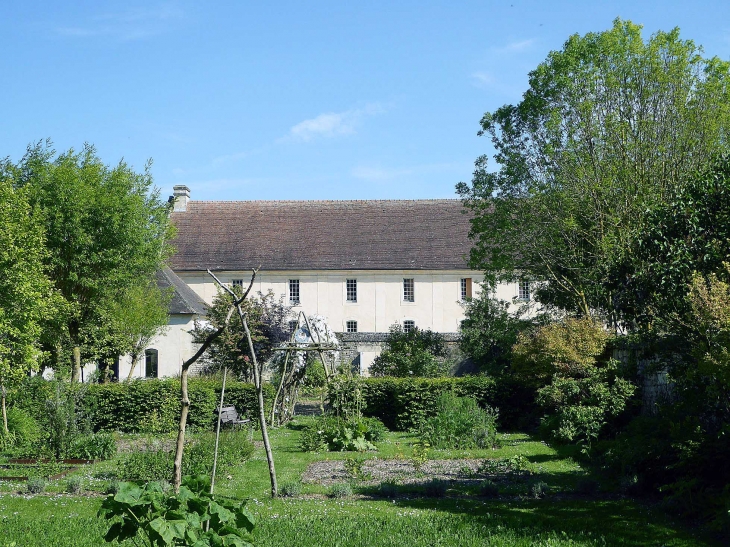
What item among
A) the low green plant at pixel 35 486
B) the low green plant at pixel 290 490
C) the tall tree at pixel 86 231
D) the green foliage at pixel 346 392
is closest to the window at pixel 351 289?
the tall tree at pixel 86 231

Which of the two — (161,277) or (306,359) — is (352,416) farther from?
(161,277)

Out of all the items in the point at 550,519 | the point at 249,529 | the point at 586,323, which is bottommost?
the point at 550,519

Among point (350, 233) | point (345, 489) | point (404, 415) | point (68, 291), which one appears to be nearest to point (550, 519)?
point (345, 489)

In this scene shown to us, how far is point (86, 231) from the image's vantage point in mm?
24047

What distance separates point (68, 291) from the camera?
969 inches

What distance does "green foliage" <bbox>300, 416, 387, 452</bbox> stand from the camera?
688 inches

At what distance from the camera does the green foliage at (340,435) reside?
57.3ft

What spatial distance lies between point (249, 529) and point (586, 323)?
45.7 feet

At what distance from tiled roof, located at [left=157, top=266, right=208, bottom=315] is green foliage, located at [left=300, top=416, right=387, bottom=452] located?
683 inches

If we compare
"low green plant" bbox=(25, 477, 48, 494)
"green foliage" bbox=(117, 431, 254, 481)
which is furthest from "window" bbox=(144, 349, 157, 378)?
"low green plant" bbox=(25, 477, 48, 494)

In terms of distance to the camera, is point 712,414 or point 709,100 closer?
point 712,414

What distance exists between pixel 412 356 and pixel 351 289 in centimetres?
1334

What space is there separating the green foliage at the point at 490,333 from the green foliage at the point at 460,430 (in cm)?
604

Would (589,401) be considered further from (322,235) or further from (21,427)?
(322,235)
